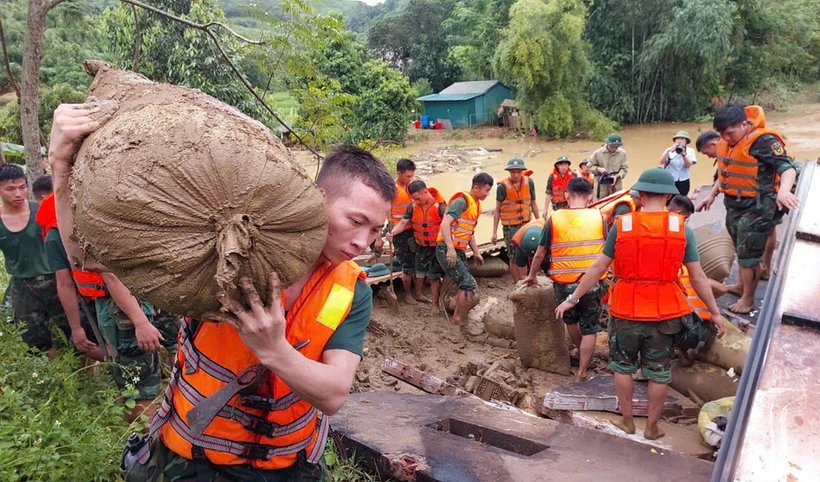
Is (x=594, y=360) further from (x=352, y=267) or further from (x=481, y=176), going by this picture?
(x=352, y=267)

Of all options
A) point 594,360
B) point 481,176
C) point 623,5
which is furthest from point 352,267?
point 623,5

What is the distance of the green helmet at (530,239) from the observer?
18.6ft

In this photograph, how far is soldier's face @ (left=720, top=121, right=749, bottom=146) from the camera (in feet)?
16.1

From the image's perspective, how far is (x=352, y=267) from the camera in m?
1.59

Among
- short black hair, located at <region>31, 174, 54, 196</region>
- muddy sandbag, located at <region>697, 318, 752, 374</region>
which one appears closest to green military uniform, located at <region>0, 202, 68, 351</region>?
short black hair, located at <region>31, 174, 54, 196</region>

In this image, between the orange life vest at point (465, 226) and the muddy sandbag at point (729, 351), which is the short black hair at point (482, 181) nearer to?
the orange life vest at point (465, 226)

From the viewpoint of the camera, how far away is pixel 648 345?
3793mm

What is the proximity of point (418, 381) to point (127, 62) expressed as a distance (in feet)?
32.5

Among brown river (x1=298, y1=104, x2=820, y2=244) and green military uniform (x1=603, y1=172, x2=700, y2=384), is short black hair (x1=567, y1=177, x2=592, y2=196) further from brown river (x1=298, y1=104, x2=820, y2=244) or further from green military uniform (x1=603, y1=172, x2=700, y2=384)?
brown river (x1=298, y1=104, x2=820, y2=244)

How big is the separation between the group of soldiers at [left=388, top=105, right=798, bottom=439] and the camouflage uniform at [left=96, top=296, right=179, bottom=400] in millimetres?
2221

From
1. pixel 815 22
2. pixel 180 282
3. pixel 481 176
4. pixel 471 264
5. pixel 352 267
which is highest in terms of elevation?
pixel 815 22

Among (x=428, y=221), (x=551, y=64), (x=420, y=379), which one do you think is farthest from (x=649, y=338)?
(x=551, y=64)

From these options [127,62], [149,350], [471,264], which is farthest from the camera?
[127,62]

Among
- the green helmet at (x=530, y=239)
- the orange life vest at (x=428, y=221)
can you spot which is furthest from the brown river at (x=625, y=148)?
the green helmet at (x=530, y=239)
